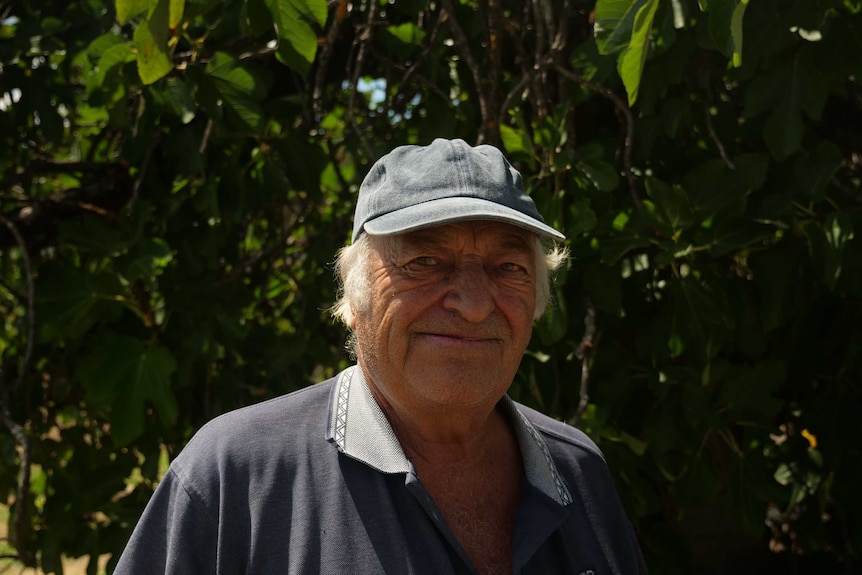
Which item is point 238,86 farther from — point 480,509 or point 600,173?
point 480,509

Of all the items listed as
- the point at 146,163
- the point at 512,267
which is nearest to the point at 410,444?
the point at 512,267

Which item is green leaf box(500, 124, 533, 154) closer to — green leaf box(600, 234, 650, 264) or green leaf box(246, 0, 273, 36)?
green leaf box(600, 234, 650, 264)

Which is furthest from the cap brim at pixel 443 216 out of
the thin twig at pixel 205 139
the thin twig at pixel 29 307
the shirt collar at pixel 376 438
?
the thin twig at pixel 29 307

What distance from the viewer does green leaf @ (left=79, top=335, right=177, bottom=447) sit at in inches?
102

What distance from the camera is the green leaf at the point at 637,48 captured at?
167 centimetres

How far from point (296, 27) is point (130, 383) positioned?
1.07 m

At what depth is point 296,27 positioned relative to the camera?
83.0 inches

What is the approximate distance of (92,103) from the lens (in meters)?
2.64

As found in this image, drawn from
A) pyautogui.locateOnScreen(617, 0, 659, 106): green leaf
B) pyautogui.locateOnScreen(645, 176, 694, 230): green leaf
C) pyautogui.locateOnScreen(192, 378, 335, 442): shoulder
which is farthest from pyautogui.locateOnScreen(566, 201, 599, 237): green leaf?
pyautogui.locateOnScreen(192, 378, 335, 442): shoulder

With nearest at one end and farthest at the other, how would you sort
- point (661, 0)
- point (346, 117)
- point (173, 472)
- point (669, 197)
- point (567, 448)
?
1. point (173, 472)
2. point (567, 448)
3. point (661, 0)
4. point (669, 197)
5. point (346, 117)

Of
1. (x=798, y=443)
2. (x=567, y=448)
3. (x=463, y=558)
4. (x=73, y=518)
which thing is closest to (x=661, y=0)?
(x=567, y=448)

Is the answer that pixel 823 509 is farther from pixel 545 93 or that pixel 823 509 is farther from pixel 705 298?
pixel 545 93

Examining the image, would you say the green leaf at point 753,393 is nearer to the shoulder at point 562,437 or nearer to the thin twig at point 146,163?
the shoulder at point 562,437

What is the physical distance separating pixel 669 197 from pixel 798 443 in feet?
3.26
